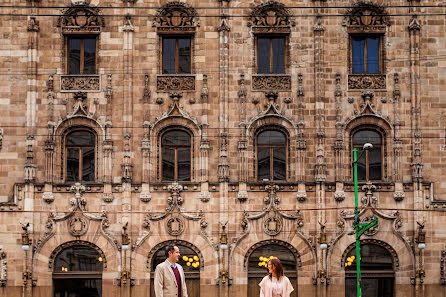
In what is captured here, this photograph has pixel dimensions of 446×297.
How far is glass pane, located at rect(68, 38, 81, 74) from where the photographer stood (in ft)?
146

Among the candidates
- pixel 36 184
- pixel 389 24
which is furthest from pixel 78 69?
pixel 389 24

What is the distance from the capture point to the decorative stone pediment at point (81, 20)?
44250 mm

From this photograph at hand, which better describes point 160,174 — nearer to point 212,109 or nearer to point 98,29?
point 212,109

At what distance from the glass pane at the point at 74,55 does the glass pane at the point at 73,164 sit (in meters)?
3.77

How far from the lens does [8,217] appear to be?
42.7m

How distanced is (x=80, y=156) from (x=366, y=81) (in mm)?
13738

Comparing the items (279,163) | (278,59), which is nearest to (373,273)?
(279,163)

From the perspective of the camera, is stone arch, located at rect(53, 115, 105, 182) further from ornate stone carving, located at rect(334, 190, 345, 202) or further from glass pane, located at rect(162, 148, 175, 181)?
ornate stone carving, located at rect(334, 190, 345, 202)

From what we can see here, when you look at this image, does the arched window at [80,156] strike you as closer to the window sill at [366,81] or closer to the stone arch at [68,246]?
the stone arch at [68,246]

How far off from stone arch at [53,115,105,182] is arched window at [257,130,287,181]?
7278 millimetres

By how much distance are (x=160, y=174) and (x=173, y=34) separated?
21.7 feet

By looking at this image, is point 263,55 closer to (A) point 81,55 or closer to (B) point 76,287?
(A) point 81,55

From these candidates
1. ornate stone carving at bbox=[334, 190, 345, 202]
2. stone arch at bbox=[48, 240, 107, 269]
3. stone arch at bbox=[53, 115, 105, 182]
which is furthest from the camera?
stone arch at bbox=[53, 115, 105, 182]

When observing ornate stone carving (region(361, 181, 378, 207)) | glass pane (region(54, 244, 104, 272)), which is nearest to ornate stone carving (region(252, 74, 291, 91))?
ornate stone carving (region(361, 181, 378, 207))
